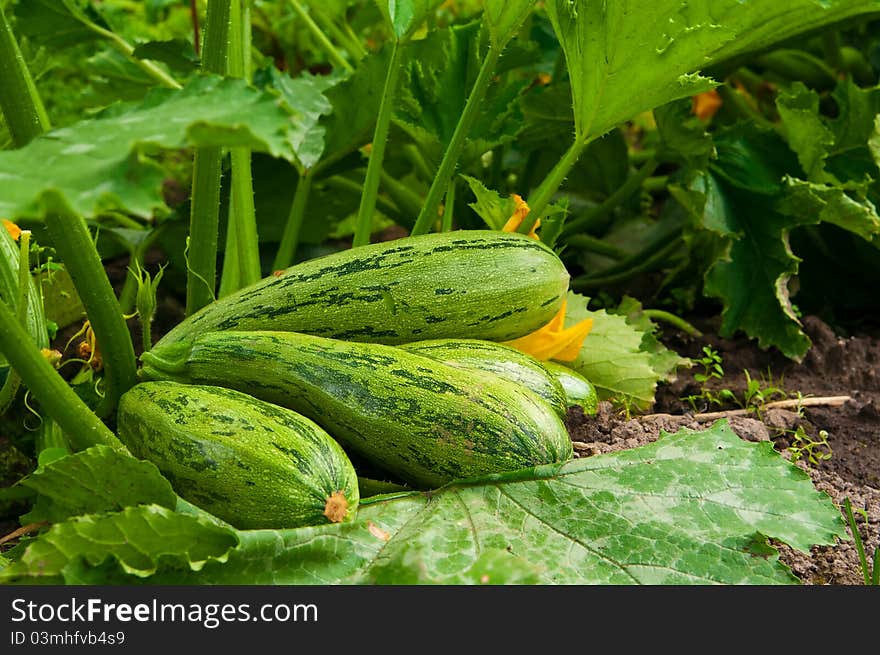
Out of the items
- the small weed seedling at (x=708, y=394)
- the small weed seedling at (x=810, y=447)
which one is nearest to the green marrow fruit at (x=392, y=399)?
the small weed seedling at (x=810, y=447)

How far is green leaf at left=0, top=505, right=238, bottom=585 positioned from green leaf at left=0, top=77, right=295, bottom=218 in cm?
40

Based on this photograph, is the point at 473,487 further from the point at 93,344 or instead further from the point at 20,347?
the point at 93,344

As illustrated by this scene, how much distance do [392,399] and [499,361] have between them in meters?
0.24

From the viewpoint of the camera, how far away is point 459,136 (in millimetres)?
1846

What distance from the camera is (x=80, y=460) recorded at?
1346 mm

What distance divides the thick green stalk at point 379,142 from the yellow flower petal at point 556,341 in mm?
→ 373

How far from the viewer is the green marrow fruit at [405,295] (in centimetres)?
172

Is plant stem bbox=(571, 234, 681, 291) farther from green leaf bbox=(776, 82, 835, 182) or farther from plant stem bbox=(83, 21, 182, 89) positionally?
plant stem bbox=(83, 21, 182, 89)

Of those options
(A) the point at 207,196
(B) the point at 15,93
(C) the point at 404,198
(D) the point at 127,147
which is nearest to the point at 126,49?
(C) the point at 404,198

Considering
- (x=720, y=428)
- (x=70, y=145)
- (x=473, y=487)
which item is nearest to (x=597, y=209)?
(x=720, y=428)

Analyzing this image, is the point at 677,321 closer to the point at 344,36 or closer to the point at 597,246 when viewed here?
the point at 597,246

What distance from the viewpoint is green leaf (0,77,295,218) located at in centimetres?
103

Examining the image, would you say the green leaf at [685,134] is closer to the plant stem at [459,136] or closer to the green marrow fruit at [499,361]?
the plant stem at [459,136]
